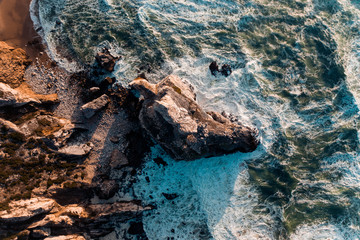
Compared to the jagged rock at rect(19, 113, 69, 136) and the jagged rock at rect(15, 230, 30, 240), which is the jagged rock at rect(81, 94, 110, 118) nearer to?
the jagged rock at rect(19, 113, 69, 136)

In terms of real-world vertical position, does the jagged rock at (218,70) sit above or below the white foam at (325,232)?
above

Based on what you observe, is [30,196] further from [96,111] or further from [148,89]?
[148,89]

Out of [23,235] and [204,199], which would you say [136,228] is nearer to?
[204,199]

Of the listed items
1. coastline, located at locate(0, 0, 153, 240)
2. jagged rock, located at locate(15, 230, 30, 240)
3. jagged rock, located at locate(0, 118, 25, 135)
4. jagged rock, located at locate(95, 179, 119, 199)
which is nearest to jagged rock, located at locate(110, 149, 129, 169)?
coastline, located at locate(0, 0, 153, 240)

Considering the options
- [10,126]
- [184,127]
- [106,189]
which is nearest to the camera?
[184,127]

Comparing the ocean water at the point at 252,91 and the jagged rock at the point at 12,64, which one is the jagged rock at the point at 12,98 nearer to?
the jagged rock at the point at 12,64

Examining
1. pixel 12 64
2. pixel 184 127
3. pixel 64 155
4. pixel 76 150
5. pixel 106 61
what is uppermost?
pixel 106 61

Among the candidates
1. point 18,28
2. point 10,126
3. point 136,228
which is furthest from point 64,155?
point 18,28

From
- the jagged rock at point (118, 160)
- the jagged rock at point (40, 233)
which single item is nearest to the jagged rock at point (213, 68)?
the jagged rock at point (118, 160)
